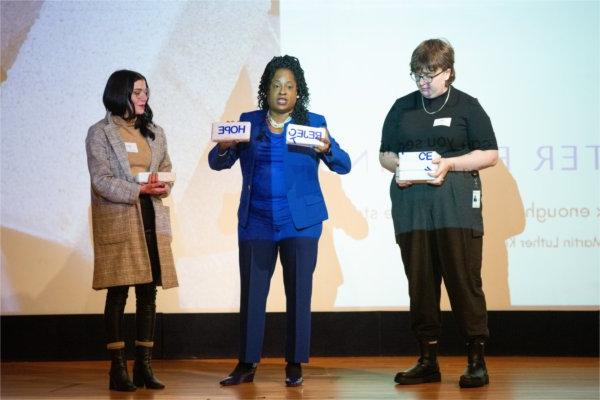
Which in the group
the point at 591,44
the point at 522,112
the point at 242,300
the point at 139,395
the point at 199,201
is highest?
the point at 591,44

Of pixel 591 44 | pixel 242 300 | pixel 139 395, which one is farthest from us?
pixel 591 44

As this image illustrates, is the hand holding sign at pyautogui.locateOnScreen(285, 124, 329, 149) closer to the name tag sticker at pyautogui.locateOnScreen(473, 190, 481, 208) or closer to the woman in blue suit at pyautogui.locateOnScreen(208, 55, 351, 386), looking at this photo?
the woman in blue suit at pyautogui.locateOnScreen(208, 55, 351, 386)

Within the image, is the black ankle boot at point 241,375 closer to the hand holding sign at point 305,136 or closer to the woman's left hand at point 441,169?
the hand holding sign at point 305,136

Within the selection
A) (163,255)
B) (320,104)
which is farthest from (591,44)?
(163,255)

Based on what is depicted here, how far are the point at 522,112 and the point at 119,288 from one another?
2509 millimetres

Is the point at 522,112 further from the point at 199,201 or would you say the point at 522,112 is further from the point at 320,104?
the point at 199,201

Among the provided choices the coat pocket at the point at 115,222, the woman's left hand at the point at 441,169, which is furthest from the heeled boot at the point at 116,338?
the woman's left hand at the point at 441,169

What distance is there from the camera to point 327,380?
165 inches

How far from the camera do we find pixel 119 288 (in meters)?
3.89

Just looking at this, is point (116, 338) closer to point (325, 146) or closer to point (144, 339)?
point (144, 339)

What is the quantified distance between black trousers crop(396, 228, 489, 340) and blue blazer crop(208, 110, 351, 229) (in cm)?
41

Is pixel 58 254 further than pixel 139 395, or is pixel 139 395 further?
pixel 58 254

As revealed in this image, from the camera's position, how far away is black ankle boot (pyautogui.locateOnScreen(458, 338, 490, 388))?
12.7ft

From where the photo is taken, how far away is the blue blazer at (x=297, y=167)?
12.8 feet
